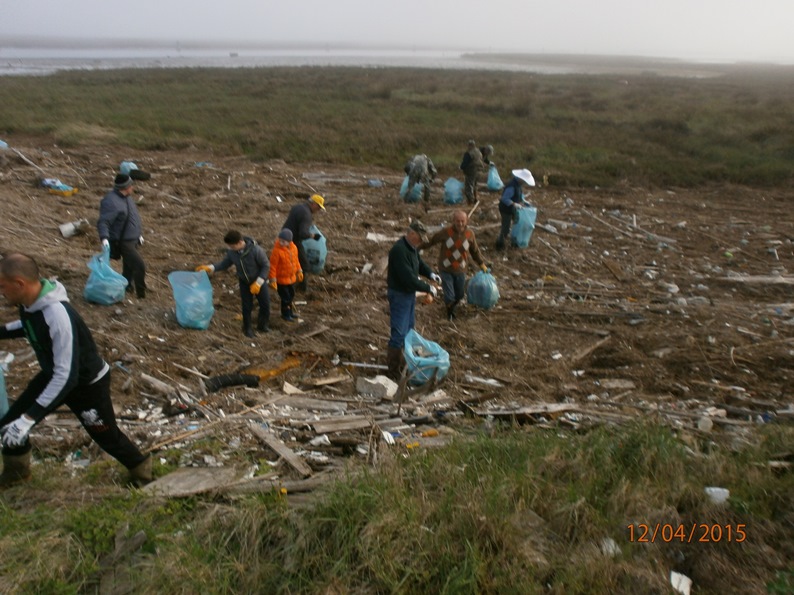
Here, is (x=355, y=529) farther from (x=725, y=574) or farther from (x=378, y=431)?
(x=725, y=574)

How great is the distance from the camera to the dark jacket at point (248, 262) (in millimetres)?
→ 6387

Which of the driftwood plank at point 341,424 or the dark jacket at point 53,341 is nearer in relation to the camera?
the dark jacket at point 53,341

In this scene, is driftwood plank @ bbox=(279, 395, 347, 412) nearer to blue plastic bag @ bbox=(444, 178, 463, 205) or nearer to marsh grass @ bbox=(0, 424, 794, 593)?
marsh grass @ bbox=(0, 424, 794, 593)

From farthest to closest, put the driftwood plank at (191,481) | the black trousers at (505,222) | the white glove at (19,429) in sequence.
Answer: the black trousers at (505,222) < the driftwood plank at (191,481) < the white glove at (19,429)

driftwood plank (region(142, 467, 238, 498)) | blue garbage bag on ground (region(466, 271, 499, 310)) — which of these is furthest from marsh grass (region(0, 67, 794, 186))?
driftwood plank (region(142, 467, 238, 498))

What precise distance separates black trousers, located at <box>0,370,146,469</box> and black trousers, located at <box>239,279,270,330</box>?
3.00 metres

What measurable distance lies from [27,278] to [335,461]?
224cm

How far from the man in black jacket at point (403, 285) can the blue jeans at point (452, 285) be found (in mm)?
1104

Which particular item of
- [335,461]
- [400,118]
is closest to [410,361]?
[335,461]

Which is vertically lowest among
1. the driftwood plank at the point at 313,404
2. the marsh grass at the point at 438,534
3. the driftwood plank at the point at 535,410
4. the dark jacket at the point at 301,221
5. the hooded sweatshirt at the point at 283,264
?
the driftwood plank at the point at 313,404

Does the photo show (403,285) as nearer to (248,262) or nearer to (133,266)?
(248,262)

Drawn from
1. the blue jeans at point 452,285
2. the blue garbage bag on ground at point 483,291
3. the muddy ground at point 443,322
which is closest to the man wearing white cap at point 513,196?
the muddy ground at point 443,322

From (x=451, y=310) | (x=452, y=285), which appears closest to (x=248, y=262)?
(x=452, y=285)

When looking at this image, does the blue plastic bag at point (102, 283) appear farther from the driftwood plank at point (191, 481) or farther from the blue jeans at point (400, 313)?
the driftwood plank at point (191, 481)
